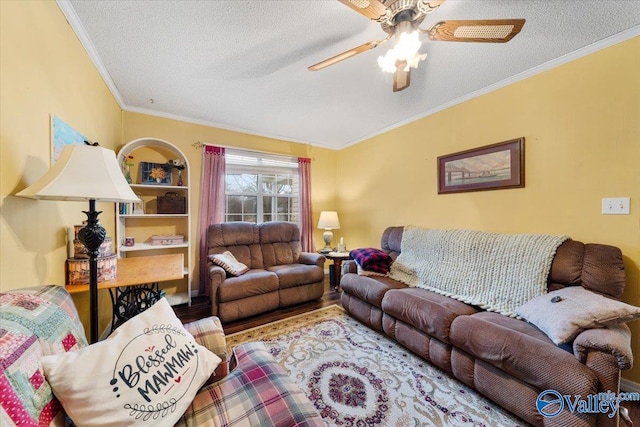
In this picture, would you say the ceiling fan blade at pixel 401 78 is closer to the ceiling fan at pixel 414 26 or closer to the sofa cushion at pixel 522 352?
the ceiling fan at pixel 414 26

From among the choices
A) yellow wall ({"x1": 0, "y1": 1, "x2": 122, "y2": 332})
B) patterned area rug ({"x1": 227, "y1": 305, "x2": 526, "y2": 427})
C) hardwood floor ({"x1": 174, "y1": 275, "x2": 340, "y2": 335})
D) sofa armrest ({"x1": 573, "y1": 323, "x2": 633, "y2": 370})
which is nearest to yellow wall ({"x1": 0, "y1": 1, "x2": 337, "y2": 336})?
yellow wall ({"x1": 0, "y1": 1, "x2": 122, "y2": 332})

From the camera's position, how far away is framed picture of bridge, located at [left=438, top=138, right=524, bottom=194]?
86.6 inches

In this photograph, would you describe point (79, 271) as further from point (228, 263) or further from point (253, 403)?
point (253, 403)

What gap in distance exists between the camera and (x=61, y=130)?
1.44m

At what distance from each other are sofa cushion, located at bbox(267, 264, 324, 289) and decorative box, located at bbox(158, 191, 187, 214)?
135cm

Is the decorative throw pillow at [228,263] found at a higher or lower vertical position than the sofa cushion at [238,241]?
lower

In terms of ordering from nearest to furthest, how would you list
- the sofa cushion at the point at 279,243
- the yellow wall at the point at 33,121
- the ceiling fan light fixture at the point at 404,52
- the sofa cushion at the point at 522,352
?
the yellow wall at the point at 33,121 → the sofa cushion at the point at 522,352 → the ceiling fan light fixture at the point at 404,52 → the sofa cushion at the point at 279,243

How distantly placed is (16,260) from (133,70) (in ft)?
5.98

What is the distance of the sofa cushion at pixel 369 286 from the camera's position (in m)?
2.23

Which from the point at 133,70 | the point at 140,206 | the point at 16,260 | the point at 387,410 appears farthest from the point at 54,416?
the point at 140,206

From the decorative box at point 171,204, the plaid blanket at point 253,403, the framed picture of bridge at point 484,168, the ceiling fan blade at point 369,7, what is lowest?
the plaid blanket at point 253,403

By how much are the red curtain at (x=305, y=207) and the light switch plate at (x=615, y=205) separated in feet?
10.6

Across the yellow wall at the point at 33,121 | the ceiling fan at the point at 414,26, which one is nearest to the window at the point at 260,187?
the yellow wall at the point at 33,121

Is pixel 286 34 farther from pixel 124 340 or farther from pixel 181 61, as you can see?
pixel 124 340
